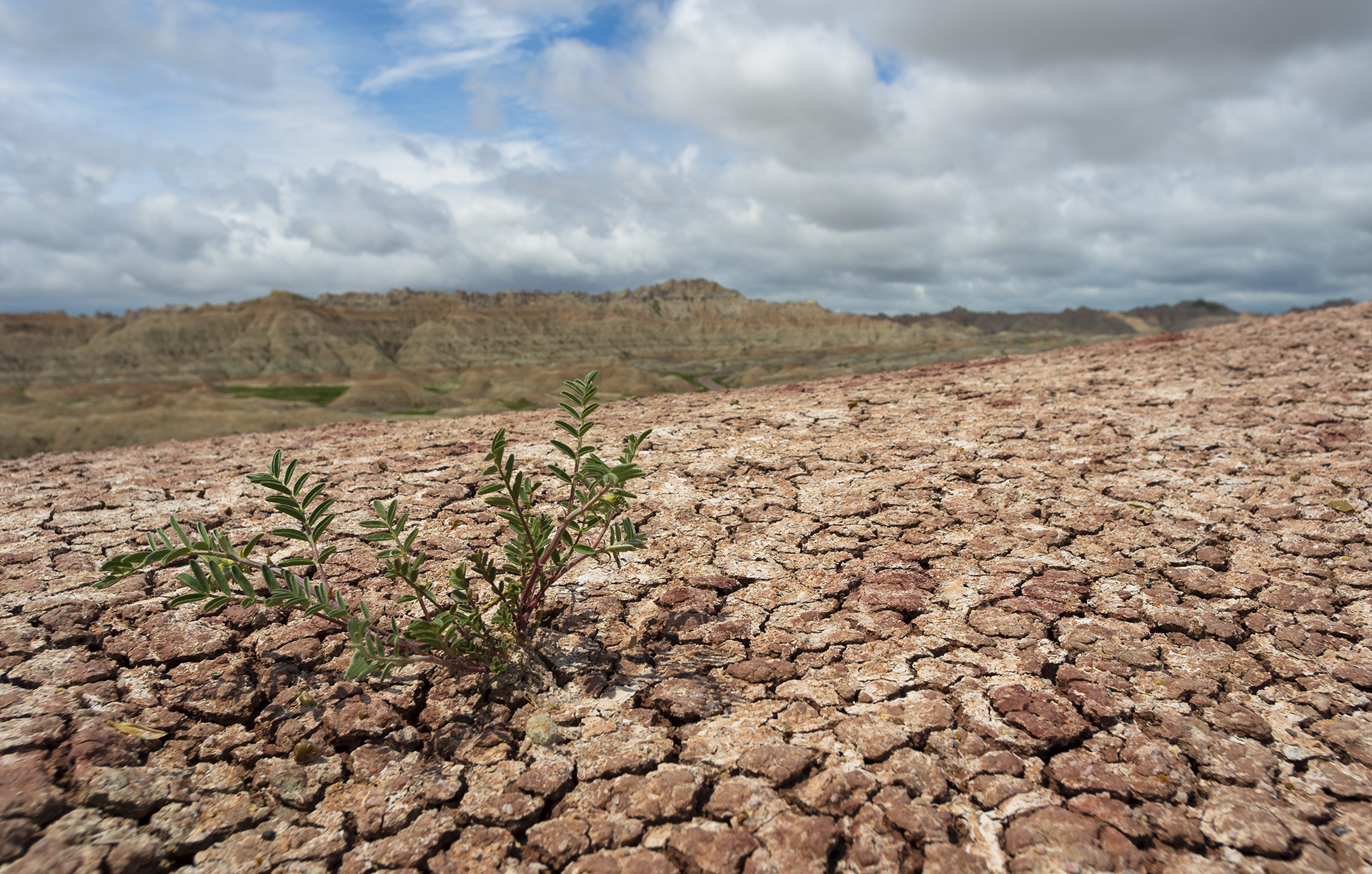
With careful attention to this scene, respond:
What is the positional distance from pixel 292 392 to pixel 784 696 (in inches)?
3400

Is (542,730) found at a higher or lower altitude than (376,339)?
lower

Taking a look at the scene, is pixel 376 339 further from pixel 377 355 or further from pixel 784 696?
pixel 784 696

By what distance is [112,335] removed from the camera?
104 meters

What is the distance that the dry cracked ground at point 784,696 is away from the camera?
170cm

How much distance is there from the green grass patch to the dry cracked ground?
235 ft

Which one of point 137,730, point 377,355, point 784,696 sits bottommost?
point 784,696

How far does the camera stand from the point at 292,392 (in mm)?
74750

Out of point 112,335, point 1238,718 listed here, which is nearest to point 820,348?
point 112,335

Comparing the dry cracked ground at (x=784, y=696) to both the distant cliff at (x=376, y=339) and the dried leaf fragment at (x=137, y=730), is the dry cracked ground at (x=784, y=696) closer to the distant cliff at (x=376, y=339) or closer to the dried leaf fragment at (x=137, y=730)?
the dried leaf fragment at (x=137, y=730)

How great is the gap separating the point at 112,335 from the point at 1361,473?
14016 cm

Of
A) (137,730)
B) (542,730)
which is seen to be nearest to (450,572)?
(542,730)

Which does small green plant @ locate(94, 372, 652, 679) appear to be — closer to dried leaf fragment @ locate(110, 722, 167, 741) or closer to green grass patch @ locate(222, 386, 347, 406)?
dried leaf fragment @ locate(110, 722, 167, 741)

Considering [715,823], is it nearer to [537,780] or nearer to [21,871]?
[537,780]

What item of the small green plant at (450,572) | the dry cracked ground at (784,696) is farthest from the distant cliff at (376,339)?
the small green plant at (450,572)
